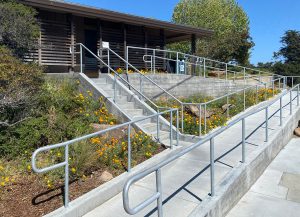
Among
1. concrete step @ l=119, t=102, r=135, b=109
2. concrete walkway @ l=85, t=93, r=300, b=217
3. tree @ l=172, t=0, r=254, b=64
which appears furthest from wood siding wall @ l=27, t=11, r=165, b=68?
tree @ l=172, t=0, r=254, b=64

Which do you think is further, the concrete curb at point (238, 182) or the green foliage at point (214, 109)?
the green foliage at point (214, 109)

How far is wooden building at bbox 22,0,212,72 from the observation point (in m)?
11.8

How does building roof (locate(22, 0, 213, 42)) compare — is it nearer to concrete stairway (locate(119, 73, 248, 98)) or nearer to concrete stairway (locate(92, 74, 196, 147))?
concrete stairway (locate(92, 74, 196, 147))

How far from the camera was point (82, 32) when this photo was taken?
49.4 ft

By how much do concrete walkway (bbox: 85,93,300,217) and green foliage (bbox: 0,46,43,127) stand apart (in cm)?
283

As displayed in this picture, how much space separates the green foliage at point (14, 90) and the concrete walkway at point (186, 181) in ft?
9.27

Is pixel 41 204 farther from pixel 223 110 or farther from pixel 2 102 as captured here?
pixel 223 110

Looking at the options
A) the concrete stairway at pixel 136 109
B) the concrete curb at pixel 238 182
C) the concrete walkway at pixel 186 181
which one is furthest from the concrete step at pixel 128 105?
the concrete curb at pixel 238 182

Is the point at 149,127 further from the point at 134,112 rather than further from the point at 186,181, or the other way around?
the point at 186,181

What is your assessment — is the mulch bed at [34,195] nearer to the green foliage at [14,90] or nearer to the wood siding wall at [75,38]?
the green foliage at [14,90]

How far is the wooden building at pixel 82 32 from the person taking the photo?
11773 millimetres

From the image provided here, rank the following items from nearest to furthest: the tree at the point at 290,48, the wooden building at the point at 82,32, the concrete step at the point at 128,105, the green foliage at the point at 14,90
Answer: the green foliage at the point at 14,90 → the concrete step at the point at 128,105 → the wooden building at the point at 82,32 → the tree at the point at 290,48

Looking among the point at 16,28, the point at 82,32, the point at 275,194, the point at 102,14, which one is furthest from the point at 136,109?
the point at 82,32

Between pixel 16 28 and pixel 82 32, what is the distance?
272 inches
